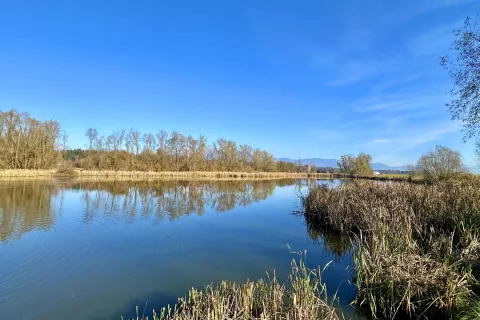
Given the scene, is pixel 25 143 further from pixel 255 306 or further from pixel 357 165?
pixel 357 165

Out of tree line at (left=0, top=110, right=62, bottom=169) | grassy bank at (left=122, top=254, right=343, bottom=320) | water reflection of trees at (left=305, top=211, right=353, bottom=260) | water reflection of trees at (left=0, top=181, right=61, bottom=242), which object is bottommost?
water reflection of trees at (left=305, top=211, right=353, bottom=260)

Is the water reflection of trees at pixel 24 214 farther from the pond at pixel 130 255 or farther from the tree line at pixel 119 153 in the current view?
the tree line at pixel 119 153

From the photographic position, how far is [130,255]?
8.66 meters

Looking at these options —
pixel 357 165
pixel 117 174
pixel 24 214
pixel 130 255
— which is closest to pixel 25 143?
pixel 117 174

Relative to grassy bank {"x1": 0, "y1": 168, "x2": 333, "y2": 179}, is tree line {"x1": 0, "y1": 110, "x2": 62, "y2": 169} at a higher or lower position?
higher

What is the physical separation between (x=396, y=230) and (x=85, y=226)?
470 inches

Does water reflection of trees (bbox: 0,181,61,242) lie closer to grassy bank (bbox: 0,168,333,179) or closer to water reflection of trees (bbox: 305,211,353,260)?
water reflection of trees (bbox: 305,211,353,260)

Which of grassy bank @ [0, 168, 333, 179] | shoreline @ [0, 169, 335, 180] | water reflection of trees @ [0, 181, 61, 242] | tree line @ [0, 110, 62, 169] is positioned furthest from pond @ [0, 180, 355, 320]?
tree line @ [0, 110, 62, 169]

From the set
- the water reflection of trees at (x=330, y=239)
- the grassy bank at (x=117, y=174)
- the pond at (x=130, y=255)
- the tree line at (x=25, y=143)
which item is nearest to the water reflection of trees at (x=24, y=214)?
the pond at (x=130, y=255)

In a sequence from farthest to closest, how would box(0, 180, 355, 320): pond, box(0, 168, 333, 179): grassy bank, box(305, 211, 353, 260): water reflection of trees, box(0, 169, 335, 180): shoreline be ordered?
1. box(0, 168, 333, 179): grassy bank
2. box(0, 169, 335, 180): shoreline
3. box(305, 211, 353, 260): water reflection of trees
4. box(0, 180, 355, 320): pond

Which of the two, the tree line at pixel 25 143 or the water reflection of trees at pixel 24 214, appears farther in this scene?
the tree line at pixel 25 143

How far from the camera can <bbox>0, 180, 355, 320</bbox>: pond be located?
568 cm

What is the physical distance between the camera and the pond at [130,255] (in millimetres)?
5676

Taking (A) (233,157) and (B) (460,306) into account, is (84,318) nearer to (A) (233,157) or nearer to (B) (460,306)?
(B) (460,306)
